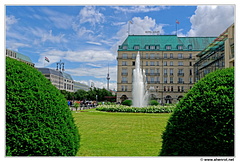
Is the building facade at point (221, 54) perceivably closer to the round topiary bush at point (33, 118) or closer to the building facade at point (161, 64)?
the round topiary bush at point (33, 118)

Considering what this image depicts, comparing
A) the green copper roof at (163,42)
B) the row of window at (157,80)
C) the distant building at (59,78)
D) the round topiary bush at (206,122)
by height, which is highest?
the green copper roof at (163,42)

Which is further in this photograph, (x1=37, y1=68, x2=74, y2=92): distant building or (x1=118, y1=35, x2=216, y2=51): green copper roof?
(x1=37, y1=68, x2=74, y2=92): distant building

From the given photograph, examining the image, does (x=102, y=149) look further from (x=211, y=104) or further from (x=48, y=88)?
(x=211, y=104)

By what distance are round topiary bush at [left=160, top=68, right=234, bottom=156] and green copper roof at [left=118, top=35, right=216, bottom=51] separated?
75813mm

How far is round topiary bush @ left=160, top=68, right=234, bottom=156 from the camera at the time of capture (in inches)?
190

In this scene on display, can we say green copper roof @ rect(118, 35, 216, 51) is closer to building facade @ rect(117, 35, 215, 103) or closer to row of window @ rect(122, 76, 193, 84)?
building facade @ rect(117, 35, 215, 103)

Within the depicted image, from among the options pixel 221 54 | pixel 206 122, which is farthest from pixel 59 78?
pixel 206 122

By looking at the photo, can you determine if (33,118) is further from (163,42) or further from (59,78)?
(59,78)

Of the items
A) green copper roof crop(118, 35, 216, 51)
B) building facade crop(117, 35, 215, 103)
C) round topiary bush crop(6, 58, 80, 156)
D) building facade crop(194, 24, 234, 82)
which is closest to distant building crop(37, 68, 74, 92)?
building facade crop(117, 35, 215, 103)

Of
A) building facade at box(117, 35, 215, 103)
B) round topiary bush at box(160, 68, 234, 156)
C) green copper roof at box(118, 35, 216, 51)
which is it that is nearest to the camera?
round topiary bush at box(160, 68, 234, 156)

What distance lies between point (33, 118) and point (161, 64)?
77878 millimetres

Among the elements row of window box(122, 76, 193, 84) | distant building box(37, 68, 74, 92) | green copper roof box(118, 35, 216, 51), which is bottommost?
row of window box(122, 76, 193, 84)

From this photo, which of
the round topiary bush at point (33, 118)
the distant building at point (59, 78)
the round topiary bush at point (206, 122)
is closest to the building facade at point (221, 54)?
the round topiary bush at point (206, 122)

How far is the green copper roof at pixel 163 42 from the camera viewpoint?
80.3 m
